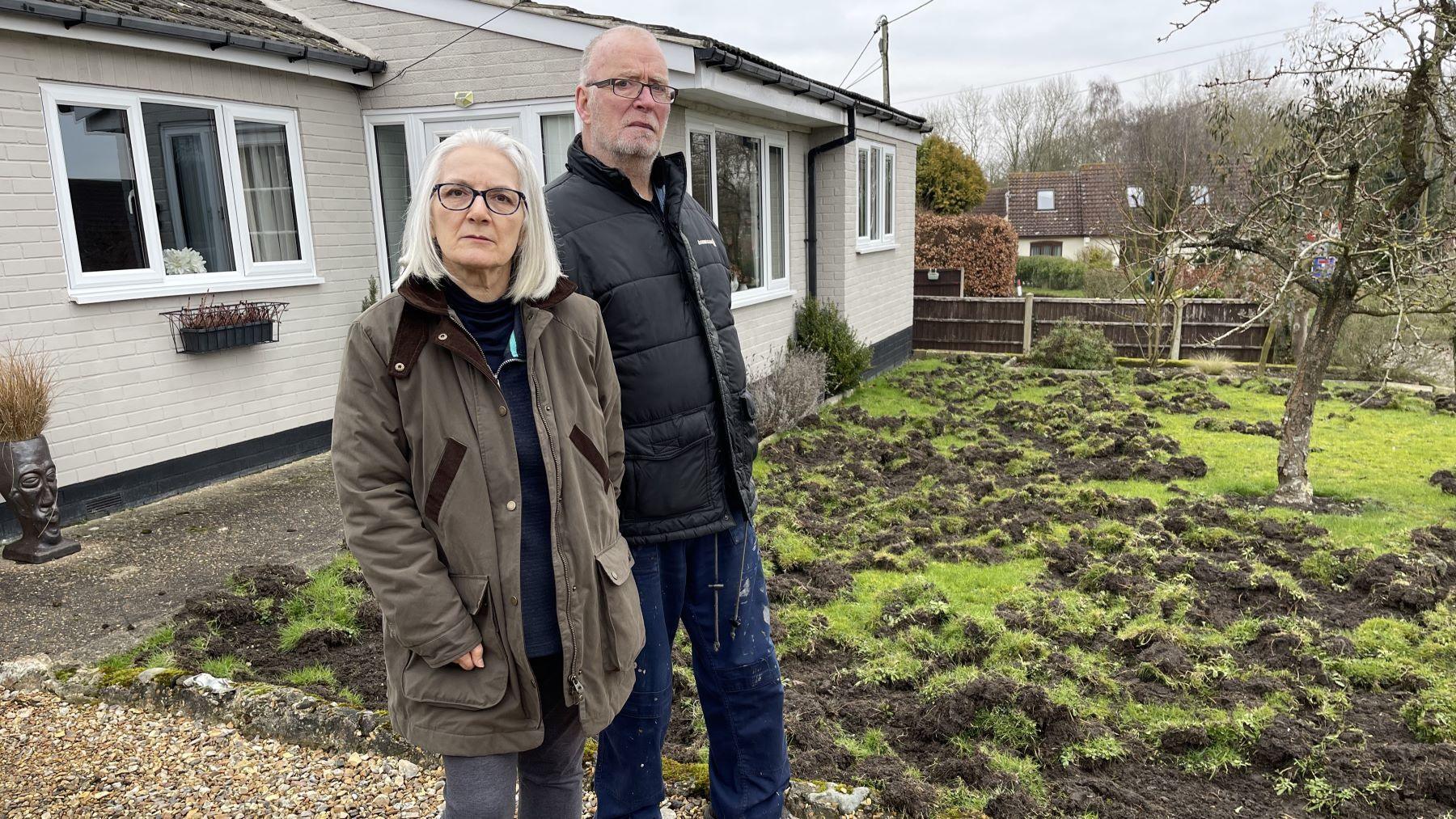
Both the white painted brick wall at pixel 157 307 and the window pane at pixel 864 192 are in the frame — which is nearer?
the white painted brick wall at pixel 157 307

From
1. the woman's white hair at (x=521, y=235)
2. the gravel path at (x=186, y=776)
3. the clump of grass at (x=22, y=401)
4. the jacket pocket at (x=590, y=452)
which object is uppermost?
the woman's white hair at (x=521, y=235)

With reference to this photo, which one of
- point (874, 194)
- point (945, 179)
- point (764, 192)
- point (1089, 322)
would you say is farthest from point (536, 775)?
point (945, 179)

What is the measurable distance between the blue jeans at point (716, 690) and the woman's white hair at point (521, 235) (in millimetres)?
771

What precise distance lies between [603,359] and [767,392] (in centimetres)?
→ 671

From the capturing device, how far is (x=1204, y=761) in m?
3.23

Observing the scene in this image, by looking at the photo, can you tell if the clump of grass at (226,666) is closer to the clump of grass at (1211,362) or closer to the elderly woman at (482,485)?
the elderly woman at (482,485)

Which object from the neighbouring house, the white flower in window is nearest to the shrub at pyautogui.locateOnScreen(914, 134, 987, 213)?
the neighbouring house

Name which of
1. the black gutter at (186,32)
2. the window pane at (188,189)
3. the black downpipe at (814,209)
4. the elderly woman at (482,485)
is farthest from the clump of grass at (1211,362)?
the elderly woman at (482,485)

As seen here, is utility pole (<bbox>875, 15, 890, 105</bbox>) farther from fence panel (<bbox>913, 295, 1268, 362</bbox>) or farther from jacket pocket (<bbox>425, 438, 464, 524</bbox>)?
jacket pocket (<bbox>425, 438, 464, 524</bbox>)

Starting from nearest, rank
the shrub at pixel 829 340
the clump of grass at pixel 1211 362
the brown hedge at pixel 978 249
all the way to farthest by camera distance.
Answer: the shrub at pixel 829 340 → the clump of grass at pixel 1211 362 → the brown hedge at pixel 978 249

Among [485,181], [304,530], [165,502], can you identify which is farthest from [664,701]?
[165,502]

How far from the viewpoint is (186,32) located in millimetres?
6195

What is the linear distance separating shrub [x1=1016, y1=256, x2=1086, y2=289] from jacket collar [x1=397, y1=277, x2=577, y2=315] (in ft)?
90.3

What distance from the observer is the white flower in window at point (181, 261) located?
21.2 ft
